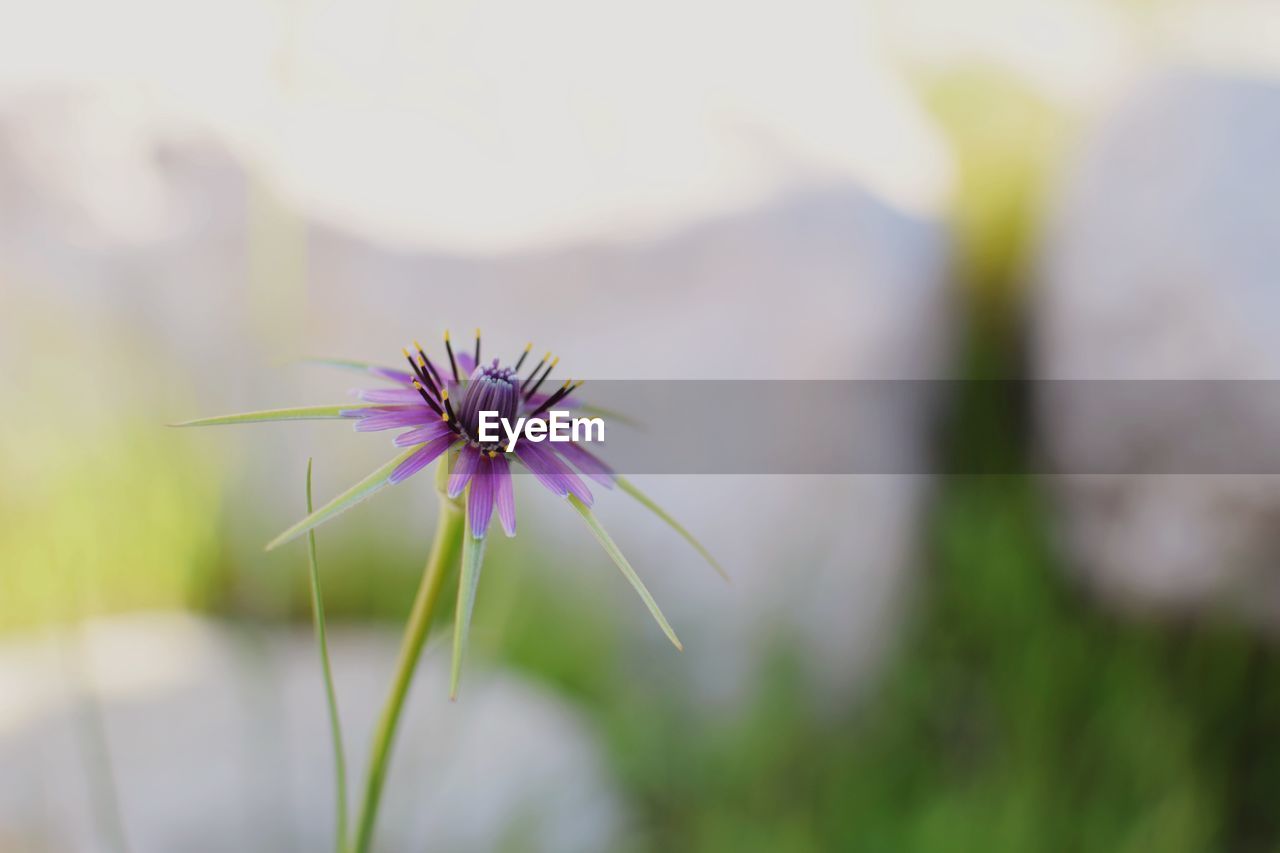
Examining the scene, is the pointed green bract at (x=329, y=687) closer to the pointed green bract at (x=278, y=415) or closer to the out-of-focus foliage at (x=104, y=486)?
the pointed green bract at (x=278, y=415)

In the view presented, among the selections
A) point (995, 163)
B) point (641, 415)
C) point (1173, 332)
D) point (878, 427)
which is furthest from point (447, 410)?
point (995, 163)

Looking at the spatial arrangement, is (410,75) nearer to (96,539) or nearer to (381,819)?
(96,539)

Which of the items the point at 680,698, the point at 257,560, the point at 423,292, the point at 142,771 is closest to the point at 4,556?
the point at 257,560

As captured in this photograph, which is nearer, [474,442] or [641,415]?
[474,442]

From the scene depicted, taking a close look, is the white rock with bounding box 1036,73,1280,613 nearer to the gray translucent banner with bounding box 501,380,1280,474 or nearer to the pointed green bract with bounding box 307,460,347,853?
the gray translucent banner with bounding box 501,380,1280,474

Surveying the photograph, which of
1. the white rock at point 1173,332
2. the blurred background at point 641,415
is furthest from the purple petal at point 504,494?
the white rock at point 1173,332

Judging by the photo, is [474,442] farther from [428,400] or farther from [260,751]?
[260,751]

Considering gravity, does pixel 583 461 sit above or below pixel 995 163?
below
